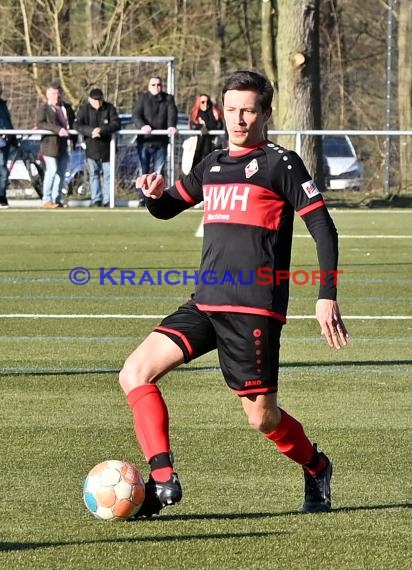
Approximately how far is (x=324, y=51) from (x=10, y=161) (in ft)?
51.1

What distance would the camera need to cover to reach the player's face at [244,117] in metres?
5.28

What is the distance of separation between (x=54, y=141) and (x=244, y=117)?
16216mm

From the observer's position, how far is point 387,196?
2441 cm

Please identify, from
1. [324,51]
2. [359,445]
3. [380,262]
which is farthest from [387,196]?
[359,445]

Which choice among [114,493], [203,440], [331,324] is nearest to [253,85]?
[331,324]

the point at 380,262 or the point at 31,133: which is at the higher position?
the point at 31,133

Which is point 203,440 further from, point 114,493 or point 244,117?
point 244,117

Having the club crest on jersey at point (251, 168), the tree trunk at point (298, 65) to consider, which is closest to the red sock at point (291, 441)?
the club crest on jersey at point (251, 168)

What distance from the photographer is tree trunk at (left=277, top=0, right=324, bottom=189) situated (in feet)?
78.3

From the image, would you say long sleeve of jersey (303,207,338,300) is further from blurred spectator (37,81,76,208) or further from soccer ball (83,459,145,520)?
blurred spectator (37,81,76,208)

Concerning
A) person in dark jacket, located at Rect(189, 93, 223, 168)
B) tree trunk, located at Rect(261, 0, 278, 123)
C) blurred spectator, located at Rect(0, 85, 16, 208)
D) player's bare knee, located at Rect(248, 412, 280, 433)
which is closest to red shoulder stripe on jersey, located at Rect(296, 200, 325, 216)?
player's bare knee, located at Rect(248, 412, 280, 433)

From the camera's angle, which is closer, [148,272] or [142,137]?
[148,272]

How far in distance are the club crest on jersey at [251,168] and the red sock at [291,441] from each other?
0.99m

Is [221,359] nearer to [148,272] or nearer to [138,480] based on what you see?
[138,480]
